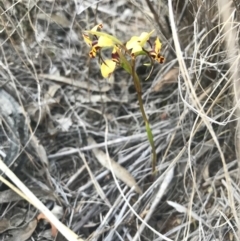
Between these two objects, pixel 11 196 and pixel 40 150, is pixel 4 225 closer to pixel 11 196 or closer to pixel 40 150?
pixel 11 196

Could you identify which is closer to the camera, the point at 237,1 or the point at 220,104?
the point at 237,1

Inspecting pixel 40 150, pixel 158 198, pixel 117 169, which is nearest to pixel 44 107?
pixel 40 150

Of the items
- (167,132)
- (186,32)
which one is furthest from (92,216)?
(186,32)

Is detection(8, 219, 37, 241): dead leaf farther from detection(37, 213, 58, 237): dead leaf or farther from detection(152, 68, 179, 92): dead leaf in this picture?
detection(152, 68, 179, 92): dead leaf

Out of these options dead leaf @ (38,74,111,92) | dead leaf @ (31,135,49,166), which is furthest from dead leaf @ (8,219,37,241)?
dead leaf @ (38,74,111,92)

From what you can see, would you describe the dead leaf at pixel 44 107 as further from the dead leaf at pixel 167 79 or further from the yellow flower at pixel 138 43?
the yellow flower at pixel 138 43

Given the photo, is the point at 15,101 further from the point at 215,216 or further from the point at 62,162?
the point at 215,216

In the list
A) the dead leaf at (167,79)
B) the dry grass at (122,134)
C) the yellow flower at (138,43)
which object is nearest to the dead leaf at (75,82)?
the dry grass at (122,134)
